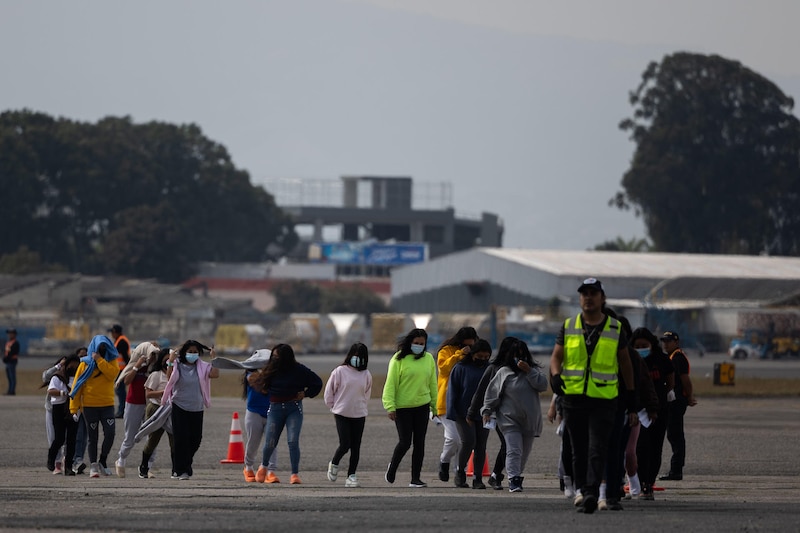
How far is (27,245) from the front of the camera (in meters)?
120

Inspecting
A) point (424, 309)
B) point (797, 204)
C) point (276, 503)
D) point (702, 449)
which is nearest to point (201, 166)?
point (424, 309)

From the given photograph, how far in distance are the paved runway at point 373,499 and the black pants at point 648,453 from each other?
0.24 metres

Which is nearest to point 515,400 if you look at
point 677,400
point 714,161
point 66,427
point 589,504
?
point 677,400

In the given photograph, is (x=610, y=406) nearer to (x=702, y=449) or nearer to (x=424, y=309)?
(x=702, y=449)

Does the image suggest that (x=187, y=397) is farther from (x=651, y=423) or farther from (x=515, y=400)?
(x=651, y=423)

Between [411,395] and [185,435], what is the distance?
2729 millimetres

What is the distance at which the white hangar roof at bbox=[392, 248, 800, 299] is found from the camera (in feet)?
280

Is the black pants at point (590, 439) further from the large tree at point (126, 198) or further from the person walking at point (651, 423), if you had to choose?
the large tree at point (126, 198)

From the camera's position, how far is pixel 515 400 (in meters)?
14.5

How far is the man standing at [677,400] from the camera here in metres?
16.4

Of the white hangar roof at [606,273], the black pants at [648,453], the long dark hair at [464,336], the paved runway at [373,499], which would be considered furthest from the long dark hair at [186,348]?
the white hangar roof at [606,273]

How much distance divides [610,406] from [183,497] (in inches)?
157

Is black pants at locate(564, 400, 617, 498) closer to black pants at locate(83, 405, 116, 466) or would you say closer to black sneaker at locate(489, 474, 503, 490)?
black sneaker at locate(489, 474, 503, 490)

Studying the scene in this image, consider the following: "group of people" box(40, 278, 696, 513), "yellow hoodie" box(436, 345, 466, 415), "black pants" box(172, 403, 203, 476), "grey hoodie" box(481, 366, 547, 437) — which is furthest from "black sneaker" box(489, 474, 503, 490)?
"black pants" box(172, 403, 203, 476)
